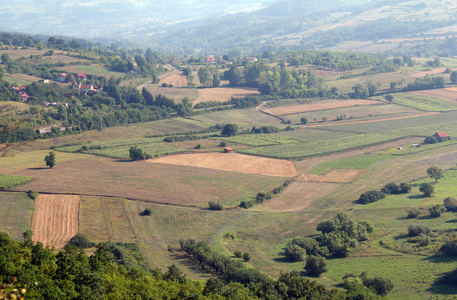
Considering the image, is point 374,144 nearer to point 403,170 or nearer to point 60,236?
point 403,170

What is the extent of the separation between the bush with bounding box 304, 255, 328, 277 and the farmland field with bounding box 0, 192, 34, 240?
100ft

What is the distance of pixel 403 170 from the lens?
3457 inches

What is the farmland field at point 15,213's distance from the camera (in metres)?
59.2

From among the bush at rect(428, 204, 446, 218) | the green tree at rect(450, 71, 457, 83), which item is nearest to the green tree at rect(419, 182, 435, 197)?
the bush at rect(428, 204, 446, 218)

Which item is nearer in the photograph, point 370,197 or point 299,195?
point 370,197

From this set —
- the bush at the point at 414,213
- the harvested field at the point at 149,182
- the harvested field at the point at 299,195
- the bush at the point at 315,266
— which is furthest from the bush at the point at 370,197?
the bush at the point at 315,266

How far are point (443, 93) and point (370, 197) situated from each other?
9765cm

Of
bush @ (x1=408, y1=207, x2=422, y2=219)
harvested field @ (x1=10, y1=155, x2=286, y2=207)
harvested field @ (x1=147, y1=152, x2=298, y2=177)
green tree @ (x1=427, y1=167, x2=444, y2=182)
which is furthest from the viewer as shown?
harvested field @ (x1=147, y1=152, x2=298, y2=177)

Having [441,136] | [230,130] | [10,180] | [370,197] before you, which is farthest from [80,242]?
[441,136]

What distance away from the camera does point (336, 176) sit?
8550 cm

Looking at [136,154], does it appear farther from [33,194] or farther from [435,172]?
[435,172]

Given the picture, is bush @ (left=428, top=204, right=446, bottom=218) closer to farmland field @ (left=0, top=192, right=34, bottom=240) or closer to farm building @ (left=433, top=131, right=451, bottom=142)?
farm building @ (left=433, top=131, right=451, bottom=142)

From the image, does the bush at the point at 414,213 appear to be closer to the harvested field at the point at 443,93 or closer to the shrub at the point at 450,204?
the shrub at the point at 450,204

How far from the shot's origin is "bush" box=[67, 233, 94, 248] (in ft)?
185
